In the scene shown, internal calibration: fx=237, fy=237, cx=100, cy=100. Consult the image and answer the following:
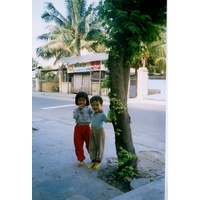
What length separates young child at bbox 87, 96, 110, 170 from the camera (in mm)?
1716

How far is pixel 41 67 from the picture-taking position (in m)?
1.75

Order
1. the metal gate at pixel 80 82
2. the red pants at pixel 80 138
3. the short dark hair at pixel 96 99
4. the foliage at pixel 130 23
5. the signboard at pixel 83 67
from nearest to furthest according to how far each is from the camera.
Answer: the foliage at pixel 130 23
the short dark hair at pixel 96 99
the red pants at pixel 80 138
the metal gate at pixel 80 82
the signboard at pixel 83 67

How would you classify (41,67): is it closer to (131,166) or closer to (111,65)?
(111,65)

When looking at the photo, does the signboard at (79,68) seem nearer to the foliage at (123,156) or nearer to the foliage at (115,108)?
the foliage at (115,108)

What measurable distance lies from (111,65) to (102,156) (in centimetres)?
71

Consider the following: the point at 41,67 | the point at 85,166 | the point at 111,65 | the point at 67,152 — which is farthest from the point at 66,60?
the point at 85,166

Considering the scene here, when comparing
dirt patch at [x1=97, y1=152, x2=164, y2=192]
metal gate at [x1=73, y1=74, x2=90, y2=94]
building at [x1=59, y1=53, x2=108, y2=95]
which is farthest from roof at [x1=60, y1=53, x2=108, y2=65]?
dirt patch at [x1=97, y1=152, x2=164, y2=192]

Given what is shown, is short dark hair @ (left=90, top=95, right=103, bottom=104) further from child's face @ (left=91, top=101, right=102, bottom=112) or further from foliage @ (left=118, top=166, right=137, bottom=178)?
foliage @ (left=118, top=166, right=137, bottom=178)

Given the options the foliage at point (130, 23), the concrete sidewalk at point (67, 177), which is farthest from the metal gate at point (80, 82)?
the foliage at point (130, 23)

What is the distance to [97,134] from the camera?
182 cm

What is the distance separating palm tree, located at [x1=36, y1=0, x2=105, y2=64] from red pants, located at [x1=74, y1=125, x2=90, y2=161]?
0.58 meters

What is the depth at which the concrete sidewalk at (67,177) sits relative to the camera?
5.11 feet

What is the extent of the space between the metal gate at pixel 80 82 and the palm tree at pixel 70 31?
249 mm
